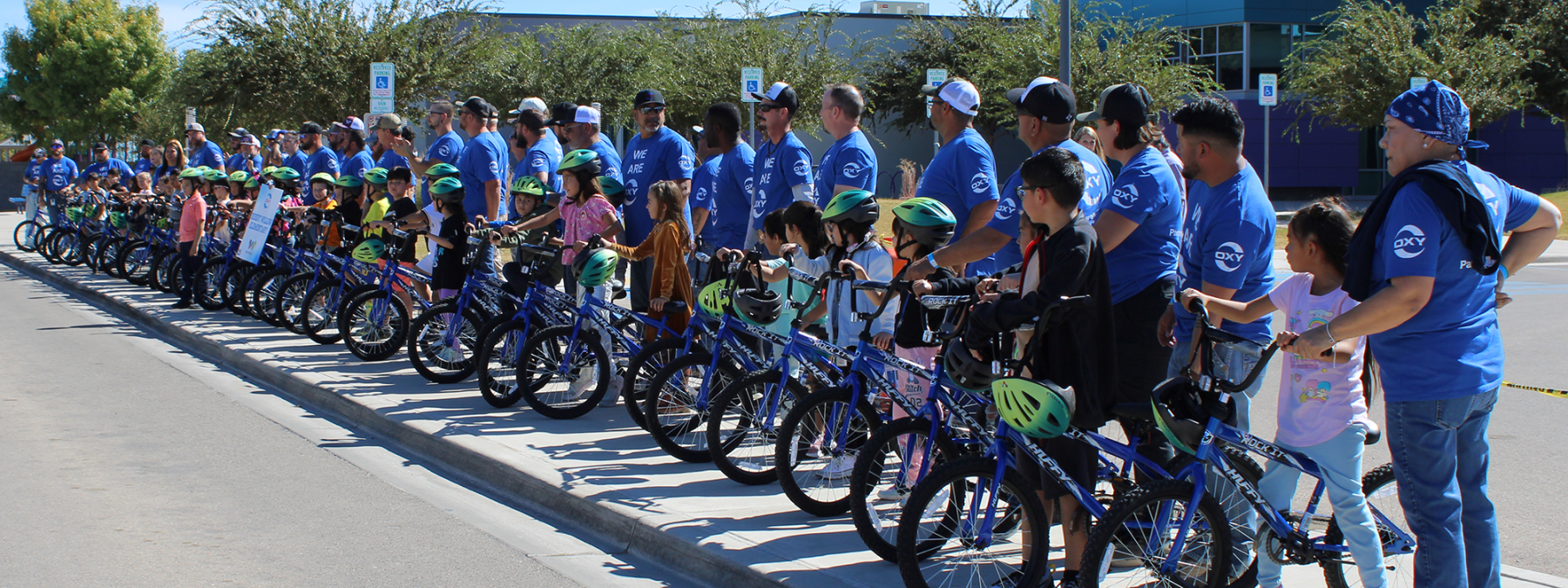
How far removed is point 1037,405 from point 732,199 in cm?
443

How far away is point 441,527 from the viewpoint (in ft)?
18.0

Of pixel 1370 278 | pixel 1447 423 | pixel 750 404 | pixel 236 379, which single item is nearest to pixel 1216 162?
pixel 1370 278

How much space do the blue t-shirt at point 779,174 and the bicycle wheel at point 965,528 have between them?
10.4 ft

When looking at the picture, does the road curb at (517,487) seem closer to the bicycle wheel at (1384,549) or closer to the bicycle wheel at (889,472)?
the bicycle wheel at (889,472)

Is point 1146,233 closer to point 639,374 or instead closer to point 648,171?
point 639,374

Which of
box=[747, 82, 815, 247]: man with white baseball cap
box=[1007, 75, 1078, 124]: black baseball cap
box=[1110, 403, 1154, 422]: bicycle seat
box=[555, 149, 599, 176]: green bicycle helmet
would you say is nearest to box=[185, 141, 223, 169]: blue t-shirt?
box=[555, 149, 599, 176]: green bicycle helmet

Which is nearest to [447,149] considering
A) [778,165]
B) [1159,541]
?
[778,165]

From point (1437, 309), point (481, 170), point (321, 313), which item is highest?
point (481, 170)

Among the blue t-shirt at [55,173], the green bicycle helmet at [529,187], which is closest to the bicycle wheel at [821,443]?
the green bicycle helmet at [529,187]

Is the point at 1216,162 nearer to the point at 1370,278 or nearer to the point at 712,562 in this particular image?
the point at 1370,278

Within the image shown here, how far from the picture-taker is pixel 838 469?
5191mm

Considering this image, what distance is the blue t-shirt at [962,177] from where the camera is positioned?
5801mm

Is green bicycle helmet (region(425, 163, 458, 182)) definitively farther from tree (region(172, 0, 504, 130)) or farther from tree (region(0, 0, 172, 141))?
tree (region(0, 0, 172, 141))

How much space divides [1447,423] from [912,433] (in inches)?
71.5
